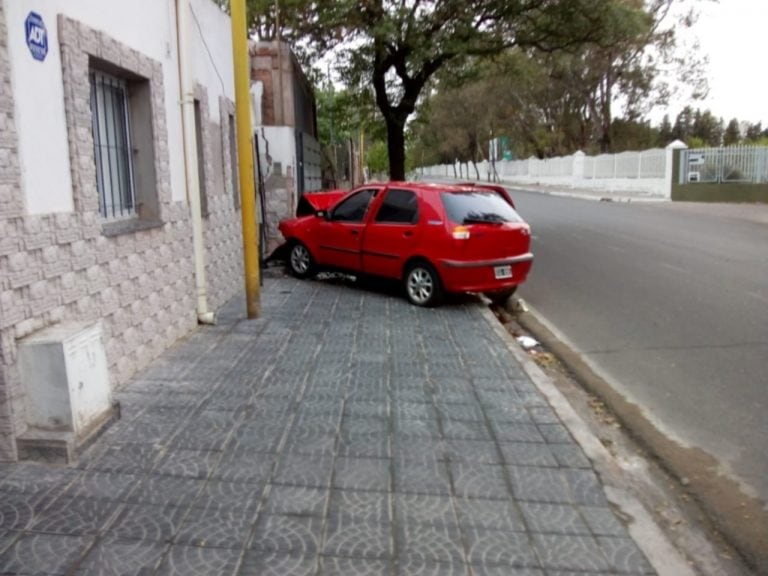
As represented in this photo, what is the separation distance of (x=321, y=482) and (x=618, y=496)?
5.51ft

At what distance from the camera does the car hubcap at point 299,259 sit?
437 inches

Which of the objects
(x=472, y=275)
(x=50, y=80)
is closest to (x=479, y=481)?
(x=50, y=80)

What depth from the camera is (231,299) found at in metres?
9.59

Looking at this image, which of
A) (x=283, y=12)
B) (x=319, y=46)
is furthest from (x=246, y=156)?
(x=319, y=46)

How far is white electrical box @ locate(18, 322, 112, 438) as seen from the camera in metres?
4.12

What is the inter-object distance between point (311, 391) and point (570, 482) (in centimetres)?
222

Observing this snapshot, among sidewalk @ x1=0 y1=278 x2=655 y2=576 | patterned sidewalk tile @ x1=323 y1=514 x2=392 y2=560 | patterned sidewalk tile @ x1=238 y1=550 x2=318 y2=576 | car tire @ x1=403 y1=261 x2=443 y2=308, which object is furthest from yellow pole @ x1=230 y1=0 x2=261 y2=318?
patterned sidewalk tile @ x1=238 y1=550 x2=318 y2=576

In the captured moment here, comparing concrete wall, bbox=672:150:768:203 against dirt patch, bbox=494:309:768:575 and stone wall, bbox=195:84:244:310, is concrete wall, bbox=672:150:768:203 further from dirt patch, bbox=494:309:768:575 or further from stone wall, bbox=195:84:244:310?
dirt patch, bbox=494:309:768:575

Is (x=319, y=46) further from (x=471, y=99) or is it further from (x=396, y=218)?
(x=471, y=99)

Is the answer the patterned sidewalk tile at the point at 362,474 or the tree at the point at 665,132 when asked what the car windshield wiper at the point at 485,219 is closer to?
the patterned sidewalk tile at the point at 362,474

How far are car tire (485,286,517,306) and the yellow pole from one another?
3.44 meters

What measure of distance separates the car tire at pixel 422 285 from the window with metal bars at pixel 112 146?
380 cm

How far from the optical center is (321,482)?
13.2 feet

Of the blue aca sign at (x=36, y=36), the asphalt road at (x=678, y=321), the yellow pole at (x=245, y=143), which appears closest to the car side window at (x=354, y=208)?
the yellow pole at (x=245, y=143)
